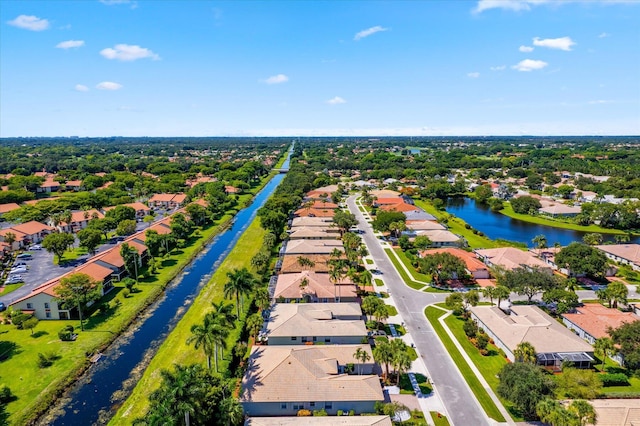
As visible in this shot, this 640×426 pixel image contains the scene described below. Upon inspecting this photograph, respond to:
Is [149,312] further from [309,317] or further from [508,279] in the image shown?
[508,279]

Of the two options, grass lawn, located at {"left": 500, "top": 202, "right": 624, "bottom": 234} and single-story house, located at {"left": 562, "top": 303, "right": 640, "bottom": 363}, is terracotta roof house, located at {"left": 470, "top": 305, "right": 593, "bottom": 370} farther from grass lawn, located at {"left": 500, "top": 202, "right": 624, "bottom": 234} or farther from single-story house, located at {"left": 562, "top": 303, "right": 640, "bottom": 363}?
grass lawn, located at {"left": 500, "top": 202, "right": 624, "bottom": 234}

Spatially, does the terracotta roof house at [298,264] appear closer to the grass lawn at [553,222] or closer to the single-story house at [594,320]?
the single-story house at [594,320]

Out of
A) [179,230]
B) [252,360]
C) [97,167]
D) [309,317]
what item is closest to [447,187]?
[179,230]

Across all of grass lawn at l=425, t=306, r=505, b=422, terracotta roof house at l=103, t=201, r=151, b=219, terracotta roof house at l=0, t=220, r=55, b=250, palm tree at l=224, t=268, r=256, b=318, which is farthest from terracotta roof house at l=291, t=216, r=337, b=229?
terracotta roof house at l=0, t=220, r=55, b=250

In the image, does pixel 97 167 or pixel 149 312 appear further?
pixel 97 167

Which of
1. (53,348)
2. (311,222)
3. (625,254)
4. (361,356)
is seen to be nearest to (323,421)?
(361,356)

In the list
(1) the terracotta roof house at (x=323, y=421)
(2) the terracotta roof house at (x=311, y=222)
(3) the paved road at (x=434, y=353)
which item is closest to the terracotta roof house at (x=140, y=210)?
(2) the terracotta roof house at (x=311, y=222)
